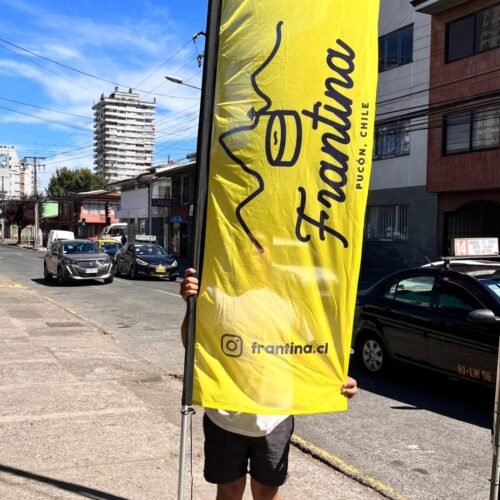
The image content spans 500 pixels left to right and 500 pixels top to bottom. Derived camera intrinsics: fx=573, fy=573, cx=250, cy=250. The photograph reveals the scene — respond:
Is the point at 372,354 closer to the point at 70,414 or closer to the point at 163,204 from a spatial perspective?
the point at 70,414

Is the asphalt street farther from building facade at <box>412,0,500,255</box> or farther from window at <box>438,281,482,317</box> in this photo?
building facade at <box>412,0,500,255</box>

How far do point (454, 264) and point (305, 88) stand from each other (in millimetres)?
4697

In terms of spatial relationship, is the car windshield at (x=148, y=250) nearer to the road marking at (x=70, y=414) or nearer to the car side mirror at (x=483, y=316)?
the road marking at (x=70, y=414)

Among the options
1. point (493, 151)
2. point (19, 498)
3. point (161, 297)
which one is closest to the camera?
point (19, 498)

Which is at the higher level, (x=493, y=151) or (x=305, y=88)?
(x=493, y=151)

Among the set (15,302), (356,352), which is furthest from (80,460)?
(15,302)

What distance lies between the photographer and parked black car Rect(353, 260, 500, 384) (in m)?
5.72

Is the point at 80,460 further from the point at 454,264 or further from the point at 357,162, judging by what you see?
the point at 454,264

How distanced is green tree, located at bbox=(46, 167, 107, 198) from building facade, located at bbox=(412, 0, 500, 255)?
7410 cm

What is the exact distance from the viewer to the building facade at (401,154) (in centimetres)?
2347

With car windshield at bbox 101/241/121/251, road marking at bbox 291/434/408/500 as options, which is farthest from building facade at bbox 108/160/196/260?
road marking at bbox 291/434/408/500

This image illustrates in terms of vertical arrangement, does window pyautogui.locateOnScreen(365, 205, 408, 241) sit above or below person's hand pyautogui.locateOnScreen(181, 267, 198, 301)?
above

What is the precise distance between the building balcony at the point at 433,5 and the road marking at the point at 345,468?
68.4 feet

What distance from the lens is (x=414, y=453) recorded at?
15.1 feet
